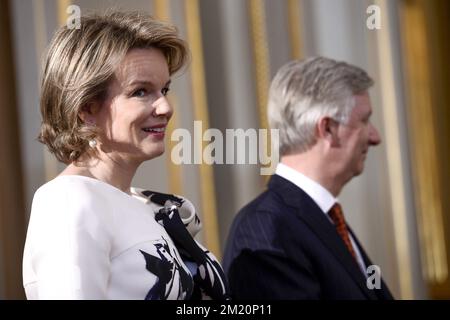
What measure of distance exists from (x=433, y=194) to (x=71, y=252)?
2.76m

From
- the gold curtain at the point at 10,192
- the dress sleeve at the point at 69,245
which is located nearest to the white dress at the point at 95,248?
the dress sleeve at the point at 69,245

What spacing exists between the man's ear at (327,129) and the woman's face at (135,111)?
795 millimetres

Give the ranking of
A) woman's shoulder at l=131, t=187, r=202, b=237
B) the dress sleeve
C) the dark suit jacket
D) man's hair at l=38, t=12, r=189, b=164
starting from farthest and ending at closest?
the dark suit jacket, woman's shoulder at l=131, t=187, r=202, b=237, man's hair at l=38, t=12, r=189, b=164, the dress sleeve

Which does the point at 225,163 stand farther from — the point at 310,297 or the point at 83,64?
the point at 83,64

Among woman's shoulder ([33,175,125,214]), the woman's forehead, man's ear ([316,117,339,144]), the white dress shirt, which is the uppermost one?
the woman's forehead

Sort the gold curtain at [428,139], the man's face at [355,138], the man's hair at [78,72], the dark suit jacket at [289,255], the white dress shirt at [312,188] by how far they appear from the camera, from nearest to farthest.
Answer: the man's hair at [78,72] < the dark suit jacket at [289,255] < the white dress shirt at [312,188] < the man's face at [355,138] < the gold curtain at [428,139]

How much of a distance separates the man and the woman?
377mm

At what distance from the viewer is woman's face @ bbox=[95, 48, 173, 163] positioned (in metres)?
1.34

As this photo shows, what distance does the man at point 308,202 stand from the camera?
181cm

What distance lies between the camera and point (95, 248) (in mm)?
1165

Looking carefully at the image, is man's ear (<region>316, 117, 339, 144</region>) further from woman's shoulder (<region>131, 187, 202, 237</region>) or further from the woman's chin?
the woman's chin

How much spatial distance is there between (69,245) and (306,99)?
1110mm

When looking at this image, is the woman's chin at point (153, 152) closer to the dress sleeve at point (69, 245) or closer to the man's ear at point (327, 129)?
the dress sleeve at point (69, 245)

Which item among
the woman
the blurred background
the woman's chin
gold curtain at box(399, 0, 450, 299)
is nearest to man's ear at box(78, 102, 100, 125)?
the woman
